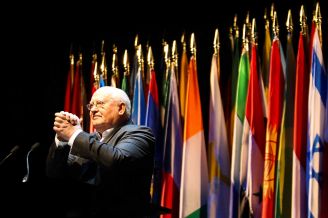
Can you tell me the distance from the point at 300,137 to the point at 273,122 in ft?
0.87

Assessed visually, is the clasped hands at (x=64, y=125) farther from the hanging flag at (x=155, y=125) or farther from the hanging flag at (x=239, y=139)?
the hanging flag at (x=155, y=125)

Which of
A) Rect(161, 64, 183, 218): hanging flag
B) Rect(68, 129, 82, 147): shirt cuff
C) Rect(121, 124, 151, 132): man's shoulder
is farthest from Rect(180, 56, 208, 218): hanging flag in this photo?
Rect(68, 129, 82, 147): shirt cuff

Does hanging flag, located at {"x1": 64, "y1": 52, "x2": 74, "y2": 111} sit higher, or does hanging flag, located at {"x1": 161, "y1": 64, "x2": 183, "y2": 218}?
hanging flag, located at {"x1": 64, "y1": 52, "x2": 74, "y2": 111}

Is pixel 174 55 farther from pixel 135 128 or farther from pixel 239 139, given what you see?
pixel 135 128

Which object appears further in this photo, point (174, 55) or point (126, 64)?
point (126, 64)

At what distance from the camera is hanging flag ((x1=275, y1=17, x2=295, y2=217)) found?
4.55 m

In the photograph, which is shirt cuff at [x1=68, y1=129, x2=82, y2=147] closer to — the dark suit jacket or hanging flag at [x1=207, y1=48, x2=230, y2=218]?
the dark suit jacket

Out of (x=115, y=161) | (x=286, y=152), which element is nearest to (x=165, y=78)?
(x=286, y=152)

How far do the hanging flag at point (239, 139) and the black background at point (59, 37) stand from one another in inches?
21.9

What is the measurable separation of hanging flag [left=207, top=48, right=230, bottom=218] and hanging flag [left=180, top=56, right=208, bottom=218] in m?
0.07

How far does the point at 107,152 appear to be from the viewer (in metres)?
3.25

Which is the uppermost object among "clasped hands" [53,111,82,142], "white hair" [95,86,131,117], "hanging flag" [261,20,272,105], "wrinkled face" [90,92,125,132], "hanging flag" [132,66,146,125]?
"hanging flag" [261,20,272,105]

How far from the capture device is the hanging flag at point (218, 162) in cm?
496

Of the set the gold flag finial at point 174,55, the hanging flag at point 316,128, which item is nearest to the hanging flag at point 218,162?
the gold flag finial at point 174,55
